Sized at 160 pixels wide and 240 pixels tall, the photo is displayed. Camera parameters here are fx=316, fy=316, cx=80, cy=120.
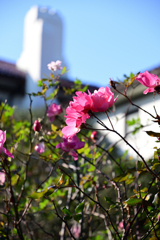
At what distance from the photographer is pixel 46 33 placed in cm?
1091

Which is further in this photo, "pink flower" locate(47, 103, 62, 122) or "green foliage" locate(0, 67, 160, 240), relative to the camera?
"pink flower" locate(47, 103, 62, 122)

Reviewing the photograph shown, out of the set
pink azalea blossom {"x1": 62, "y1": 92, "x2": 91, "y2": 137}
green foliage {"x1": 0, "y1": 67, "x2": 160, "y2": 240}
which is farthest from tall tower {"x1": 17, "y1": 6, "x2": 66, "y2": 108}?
pink azalea blossom {"x1": 62, "y1": 92, "x2": 91, "y2": 137}

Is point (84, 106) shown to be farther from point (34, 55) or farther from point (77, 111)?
point (34, 55)

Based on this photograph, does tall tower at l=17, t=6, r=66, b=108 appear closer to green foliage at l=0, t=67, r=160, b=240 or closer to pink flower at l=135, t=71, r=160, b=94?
green foliage at l=0, t=67, r=160, b=240

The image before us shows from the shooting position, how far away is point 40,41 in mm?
10625

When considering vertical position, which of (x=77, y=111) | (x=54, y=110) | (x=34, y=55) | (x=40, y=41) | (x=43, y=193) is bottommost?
(x=43, y=193)

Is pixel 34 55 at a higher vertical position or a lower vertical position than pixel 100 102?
→ higher

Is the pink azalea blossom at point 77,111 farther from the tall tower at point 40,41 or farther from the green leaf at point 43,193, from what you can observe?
the tall tower at point 40,41

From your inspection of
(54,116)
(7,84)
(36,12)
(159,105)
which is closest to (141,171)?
(54,116)

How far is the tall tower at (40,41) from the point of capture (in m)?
10.2

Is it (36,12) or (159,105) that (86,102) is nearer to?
(159,105)

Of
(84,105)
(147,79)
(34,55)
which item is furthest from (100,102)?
(34,55)

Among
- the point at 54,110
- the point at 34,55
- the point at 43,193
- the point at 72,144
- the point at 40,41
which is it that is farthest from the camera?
the point at 40,41

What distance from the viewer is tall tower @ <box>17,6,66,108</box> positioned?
401 inches
